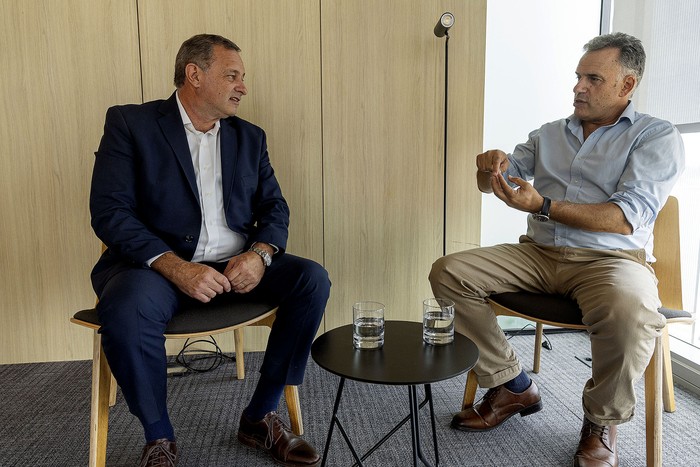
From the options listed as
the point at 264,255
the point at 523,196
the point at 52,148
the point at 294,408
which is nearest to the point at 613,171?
the point at 523,196

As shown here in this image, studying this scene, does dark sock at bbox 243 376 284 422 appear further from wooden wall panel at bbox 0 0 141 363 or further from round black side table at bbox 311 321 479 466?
wooden wall panel at bbox 0 0 141 363

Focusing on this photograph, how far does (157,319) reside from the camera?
1.62 metres

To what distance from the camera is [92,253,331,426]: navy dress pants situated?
1.55 m

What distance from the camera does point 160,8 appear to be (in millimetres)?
2389

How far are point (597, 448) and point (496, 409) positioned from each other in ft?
1.22

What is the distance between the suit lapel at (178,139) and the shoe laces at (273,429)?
0.84 m

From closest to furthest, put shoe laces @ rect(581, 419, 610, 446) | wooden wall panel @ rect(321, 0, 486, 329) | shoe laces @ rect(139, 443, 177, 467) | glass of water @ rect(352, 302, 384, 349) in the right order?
glass of water @ rect(352, 302, 384, 349), shoe laces @ rect(139, 443, 177, 467), shoe laces @ rect(581, 419, 610, 446), wooden wall panel @ rect(321, 0, 486, 329)

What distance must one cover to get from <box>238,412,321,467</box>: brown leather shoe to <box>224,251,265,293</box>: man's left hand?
1.47 ft

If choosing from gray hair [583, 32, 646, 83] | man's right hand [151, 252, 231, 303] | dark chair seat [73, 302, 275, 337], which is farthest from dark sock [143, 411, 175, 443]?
gray hair [583, 32, 646, 83]

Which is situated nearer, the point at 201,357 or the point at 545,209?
the point at 545,209

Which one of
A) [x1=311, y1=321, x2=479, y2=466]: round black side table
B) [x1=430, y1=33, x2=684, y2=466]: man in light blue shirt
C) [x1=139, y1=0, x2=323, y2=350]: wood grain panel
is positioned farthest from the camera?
[x1=139, y1=0, x2=323, y2=350]: wood grain panel

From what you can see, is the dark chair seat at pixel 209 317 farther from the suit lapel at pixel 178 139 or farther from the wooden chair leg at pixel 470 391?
the wooden chair leg at pixel 470 391

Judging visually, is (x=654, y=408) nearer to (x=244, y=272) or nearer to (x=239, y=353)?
(x=244, y=272)

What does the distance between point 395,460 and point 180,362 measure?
1.28 meters
